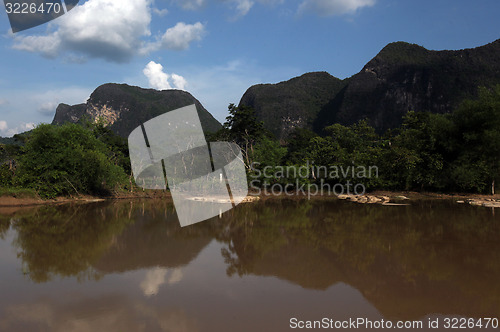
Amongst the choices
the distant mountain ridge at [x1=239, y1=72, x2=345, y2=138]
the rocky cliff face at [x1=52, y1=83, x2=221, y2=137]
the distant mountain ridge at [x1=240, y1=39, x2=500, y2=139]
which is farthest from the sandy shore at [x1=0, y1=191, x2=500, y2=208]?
the rocky cliff face at [x1=52, y1=83, x2=221, y2=137]

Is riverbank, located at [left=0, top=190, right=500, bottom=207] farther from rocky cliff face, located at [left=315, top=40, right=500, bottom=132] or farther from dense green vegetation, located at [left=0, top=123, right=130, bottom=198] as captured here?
rocky cliff face, located at [left=315, top=40, right=500, bottom=132]

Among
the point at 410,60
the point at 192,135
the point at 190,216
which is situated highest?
the point at 410,60

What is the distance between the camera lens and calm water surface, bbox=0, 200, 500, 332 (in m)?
5.02

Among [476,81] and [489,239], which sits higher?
[476,81]

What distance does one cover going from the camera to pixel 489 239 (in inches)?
394

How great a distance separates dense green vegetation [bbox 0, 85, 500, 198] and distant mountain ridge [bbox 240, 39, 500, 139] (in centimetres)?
4364

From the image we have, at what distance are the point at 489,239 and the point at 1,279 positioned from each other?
13.1 metres

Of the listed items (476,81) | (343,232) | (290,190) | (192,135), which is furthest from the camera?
(476,81)

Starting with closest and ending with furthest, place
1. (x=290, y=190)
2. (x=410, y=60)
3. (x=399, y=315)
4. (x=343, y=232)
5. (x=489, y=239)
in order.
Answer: (x=399, y=315)
(x=489, y=239)
(x=343, y=232)
(x=290, y=190)
(x=410, y=60)

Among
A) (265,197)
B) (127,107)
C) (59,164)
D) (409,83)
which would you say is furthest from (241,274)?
(127,107)

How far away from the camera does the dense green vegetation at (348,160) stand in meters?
22.2

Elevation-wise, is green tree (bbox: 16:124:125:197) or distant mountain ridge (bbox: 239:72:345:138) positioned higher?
distant mountain ridge (bbox: 239:72:345:138)

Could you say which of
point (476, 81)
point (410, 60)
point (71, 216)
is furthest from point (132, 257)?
point (410, 60)

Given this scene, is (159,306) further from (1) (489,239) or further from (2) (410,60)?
(2) (410,60)
